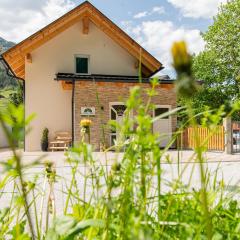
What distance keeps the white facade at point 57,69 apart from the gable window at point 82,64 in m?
0.19

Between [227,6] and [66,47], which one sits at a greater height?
[227,6]

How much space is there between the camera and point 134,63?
19188 mm

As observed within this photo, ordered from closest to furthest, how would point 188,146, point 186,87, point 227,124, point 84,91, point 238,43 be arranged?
point 186,87
point 227,124
point 84,91
point 188,146
point 238,43

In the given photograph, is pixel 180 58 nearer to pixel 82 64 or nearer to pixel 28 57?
pixel 28 57

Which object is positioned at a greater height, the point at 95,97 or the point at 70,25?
the point at 70,25

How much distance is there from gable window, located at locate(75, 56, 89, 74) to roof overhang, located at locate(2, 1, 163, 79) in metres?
1.60

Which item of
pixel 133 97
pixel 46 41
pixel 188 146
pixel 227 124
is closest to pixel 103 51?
pixel 46 41

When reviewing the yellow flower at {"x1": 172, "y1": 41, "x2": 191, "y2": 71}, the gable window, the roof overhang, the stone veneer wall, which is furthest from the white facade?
the yellow flower at {"x1": 172, "y1": 41, "x2": 191, "y2": 71}

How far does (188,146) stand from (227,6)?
2028cm

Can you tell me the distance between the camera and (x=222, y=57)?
34656mm

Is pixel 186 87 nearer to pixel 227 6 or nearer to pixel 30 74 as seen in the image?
pixel 30 74

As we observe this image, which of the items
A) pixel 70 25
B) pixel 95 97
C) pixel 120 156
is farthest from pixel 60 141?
pixel 120 156

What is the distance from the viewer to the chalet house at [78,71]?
16.8 meters

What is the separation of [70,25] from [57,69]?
205cm
